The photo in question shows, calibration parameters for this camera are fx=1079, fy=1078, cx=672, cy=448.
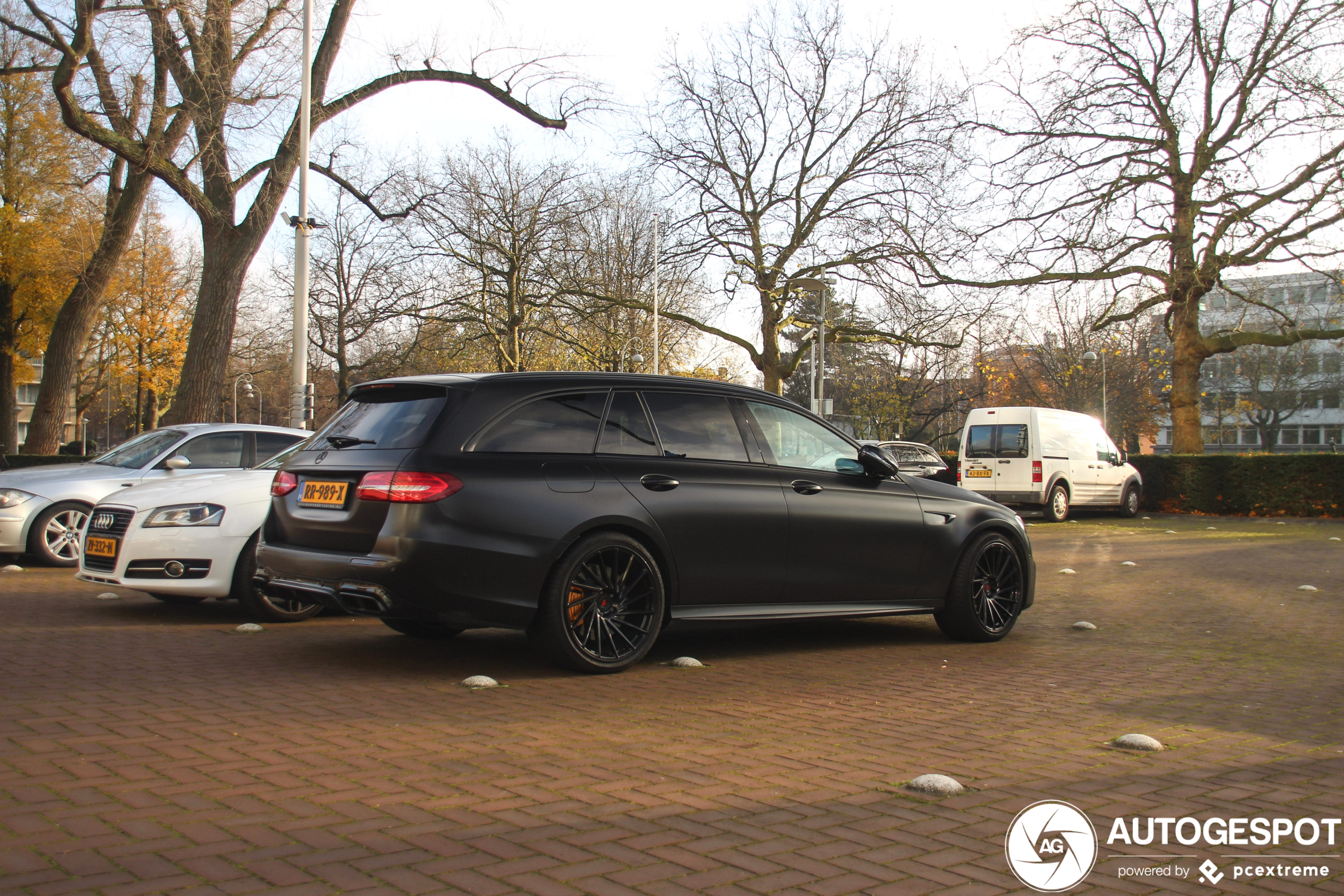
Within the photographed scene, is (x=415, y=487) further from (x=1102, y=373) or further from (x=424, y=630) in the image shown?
(x=1102, y=373)

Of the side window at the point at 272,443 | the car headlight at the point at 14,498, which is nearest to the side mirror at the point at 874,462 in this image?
the side window at the point at 272,443

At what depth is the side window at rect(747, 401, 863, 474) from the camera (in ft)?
22.8

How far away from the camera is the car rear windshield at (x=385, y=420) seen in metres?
5.88

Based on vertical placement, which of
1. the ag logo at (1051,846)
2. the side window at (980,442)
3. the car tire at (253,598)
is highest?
the side window at (980,442)

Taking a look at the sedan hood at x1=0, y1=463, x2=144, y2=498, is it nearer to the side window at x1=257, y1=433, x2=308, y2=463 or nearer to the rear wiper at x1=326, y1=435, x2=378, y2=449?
the side window at x1=257, y1=433, x2=308, y2=463

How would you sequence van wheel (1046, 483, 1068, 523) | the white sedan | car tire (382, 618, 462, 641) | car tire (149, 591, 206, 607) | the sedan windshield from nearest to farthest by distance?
car tire (382, 618, 462, 641) → the white sedan → car tire (149, 591, 206, 607) → the sedan windshield → van wheel (1046, 483, 1068, 523)

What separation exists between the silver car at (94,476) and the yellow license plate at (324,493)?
4.50 meters

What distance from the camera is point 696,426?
21.8 feet

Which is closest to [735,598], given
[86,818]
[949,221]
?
[86,818]

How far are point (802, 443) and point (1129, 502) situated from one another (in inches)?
767

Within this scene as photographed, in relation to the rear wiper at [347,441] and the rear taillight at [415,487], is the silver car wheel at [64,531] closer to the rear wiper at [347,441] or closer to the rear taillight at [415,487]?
the rear wiper at [347,441]

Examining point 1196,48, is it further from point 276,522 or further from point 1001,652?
point 276,522

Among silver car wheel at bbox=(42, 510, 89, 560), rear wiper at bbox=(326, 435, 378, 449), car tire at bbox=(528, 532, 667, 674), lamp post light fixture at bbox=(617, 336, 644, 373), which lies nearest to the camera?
car tire at bbox=(528, 532, 667, 674)

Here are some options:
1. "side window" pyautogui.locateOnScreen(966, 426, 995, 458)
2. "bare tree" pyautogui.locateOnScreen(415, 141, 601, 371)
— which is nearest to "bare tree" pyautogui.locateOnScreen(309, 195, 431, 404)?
"bare tree" pyautogui.locateOnScreen(415, 141, 601, 371)
